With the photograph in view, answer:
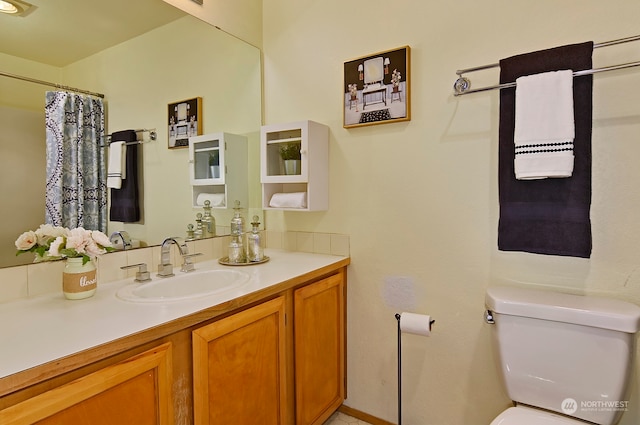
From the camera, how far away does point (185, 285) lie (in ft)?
4.81

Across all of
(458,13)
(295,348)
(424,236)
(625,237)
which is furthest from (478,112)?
(295,348)

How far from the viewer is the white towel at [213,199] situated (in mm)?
1779

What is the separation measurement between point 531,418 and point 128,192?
5.70ft

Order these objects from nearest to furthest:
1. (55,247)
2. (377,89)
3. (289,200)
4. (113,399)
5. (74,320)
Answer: (113,399), (74,320), (55,247), (377,89), (289,200)

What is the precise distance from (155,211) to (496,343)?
154 centimetres

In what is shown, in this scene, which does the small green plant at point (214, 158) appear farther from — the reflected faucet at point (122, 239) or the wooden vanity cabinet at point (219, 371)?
the wooden vanity cabinet at point (219, 371)

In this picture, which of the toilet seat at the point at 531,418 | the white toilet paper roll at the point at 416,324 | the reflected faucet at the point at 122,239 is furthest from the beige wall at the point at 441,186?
the reflected faucet at the point at 122,239

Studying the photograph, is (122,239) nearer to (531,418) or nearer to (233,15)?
(233,15)

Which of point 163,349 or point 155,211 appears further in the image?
point 155,211

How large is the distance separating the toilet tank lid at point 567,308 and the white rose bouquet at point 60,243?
142 cm

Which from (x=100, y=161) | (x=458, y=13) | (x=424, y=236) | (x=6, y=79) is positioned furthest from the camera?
(x=424, y=236)

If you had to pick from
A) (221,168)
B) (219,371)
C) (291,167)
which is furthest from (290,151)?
(219,371)

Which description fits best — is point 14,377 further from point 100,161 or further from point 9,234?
point 100,161

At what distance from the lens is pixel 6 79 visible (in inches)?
43.8
